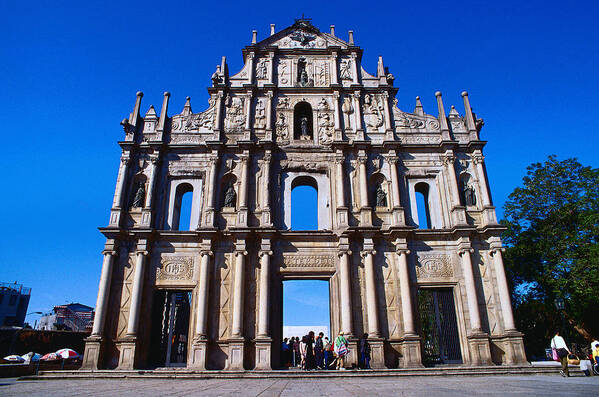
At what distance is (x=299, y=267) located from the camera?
16.3 metres

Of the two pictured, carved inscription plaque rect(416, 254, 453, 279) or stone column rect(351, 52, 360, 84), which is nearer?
carved inscription plaque rect(416, 254, 453, 279)

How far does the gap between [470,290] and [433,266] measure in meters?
1.67

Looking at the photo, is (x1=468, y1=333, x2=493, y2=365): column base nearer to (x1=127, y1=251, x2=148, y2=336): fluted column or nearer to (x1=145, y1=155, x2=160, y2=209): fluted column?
(x1=127, y1=251, x2=148, y2=336): fluted column

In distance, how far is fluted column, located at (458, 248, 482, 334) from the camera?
15438 mm

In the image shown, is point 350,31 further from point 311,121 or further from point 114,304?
point 114,304

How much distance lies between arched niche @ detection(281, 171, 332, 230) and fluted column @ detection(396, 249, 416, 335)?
3317 mm

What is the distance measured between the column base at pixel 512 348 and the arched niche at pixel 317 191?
8069mm

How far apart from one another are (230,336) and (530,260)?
18992 mm

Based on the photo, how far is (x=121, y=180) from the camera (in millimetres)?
17484

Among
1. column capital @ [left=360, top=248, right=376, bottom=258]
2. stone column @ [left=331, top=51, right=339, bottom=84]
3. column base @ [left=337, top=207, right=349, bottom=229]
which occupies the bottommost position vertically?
column capital @ [left=360, top=248, right=376, bottom=258]

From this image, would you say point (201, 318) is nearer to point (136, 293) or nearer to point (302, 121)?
point (136, 293)

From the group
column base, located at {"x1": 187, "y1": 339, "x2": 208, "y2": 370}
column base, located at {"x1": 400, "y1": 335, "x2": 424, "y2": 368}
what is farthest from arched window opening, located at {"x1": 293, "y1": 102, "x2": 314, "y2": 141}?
column base, located at {"x1": 187, "y1": 339, "x2": 208, "y2": 370}

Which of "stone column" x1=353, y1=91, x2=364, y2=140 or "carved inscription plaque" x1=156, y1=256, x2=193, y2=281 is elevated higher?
"stone column" x1=353, y1=91, x2=364, y2=140

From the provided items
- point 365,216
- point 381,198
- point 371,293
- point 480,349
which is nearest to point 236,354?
point 371,293
